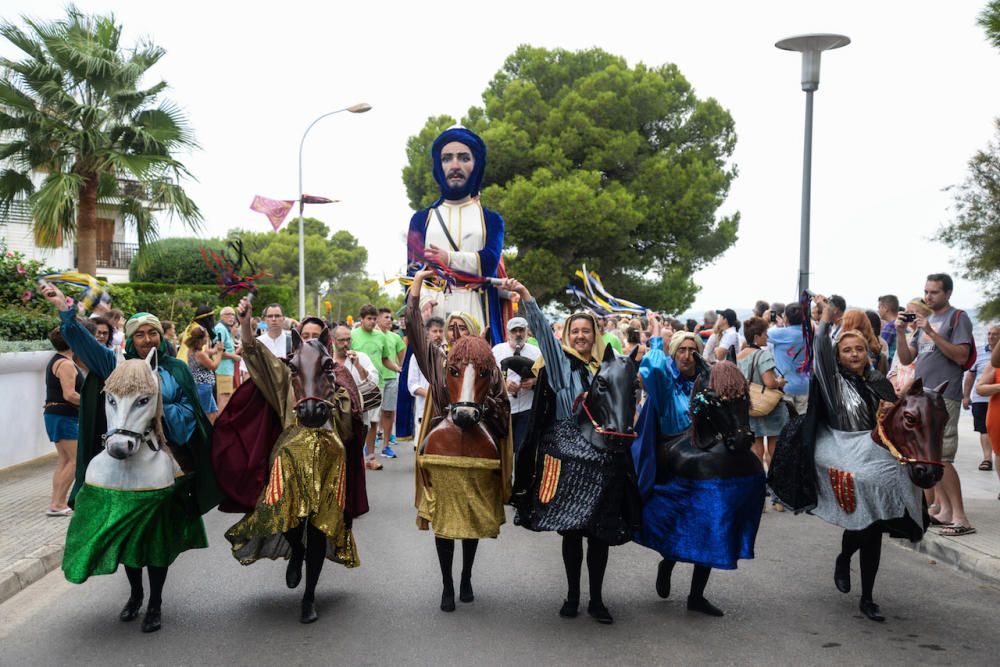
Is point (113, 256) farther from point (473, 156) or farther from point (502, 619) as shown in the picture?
point (502, 619)

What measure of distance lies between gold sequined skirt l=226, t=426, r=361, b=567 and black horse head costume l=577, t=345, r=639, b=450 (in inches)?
60.7

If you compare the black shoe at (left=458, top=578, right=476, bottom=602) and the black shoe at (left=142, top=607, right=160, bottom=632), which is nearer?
the black shoe at (left=142, top=607, right=160, bottom=632)

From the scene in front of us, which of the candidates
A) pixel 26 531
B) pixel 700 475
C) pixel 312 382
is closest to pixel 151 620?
pixel 312 382

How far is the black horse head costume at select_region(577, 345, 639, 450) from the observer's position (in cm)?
541

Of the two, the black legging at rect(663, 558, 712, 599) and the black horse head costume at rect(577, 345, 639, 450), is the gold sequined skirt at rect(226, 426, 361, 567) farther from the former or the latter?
the black legging at rect(663, 558, 712, 599)

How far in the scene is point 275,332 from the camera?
35.0 feet

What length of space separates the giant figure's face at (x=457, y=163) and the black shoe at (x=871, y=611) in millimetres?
5008

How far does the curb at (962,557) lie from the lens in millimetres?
6836

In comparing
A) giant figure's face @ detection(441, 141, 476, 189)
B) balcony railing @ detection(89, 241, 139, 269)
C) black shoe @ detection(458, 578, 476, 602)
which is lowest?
black shoe @ detection(458, 578, 476, 602)

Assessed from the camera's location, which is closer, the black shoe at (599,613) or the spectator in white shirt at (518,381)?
the black shoe at (599,613)

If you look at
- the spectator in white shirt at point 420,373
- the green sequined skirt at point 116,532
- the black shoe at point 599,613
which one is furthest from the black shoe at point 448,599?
the spectator in white shirt at point 420,373

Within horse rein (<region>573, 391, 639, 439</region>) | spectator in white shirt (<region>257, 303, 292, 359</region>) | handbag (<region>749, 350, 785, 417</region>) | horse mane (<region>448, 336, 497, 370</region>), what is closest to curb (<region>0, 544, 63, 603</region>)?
horse mane (<region>448, 336, 497, 370</region>)

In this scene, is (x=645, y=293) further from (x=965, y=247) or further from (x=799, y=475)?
(x=799, y=475)

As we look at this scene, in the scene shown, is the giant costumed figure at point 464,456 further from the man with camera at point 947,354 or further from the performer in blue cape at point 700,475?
the man with camera at point 947,354
